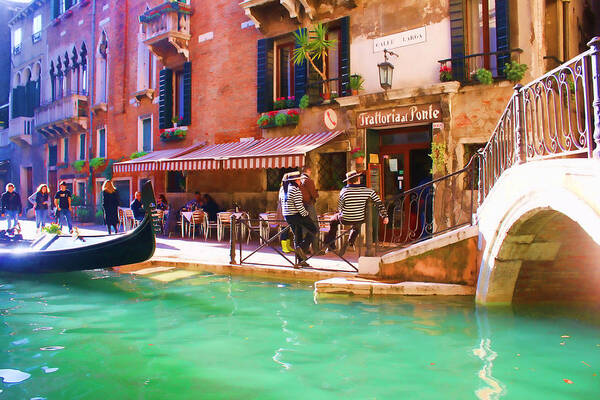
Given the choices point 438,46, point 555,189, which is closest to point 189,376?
point 555,189

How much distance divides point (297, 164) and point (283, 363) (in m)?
5.51

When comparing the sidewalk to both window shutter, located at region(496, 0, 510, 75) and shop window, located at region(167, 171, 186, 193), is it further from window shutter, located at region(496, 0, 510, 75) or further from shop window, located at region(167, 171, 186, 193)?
window shutter, located at region(496, 0, 510, 75)

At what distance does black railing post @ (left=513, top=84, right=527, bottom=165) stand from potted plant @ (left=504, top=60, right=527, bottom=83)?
3.38 meters

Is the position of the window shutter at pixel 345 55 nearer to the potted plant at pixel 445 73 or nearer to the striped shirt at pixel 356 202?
the potted plant at pixel 445 73

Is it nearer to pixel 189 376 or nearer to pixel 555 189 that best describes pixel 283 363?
pixel 189 376

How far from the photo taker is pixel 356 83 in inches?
382

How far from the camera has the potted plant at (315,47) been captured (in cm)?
983

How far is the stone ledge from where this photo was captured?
589cm

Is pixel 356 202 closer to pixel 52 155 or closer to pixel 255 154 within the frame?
pixel 255 154

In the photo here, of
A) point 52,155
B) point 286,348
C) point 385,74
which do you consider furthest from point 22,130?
point 286,348

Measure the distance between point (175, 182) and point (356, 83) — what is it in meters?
6.52

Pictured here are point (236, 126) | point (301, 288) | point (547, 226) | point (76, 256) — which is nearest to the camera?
point (547, 226)

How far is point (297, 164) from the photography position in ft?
30.0

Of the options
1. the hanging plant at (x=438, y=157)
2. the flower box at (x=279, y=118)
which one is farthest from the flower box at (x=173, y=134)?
the hanging plant at (x=438, y=157)
